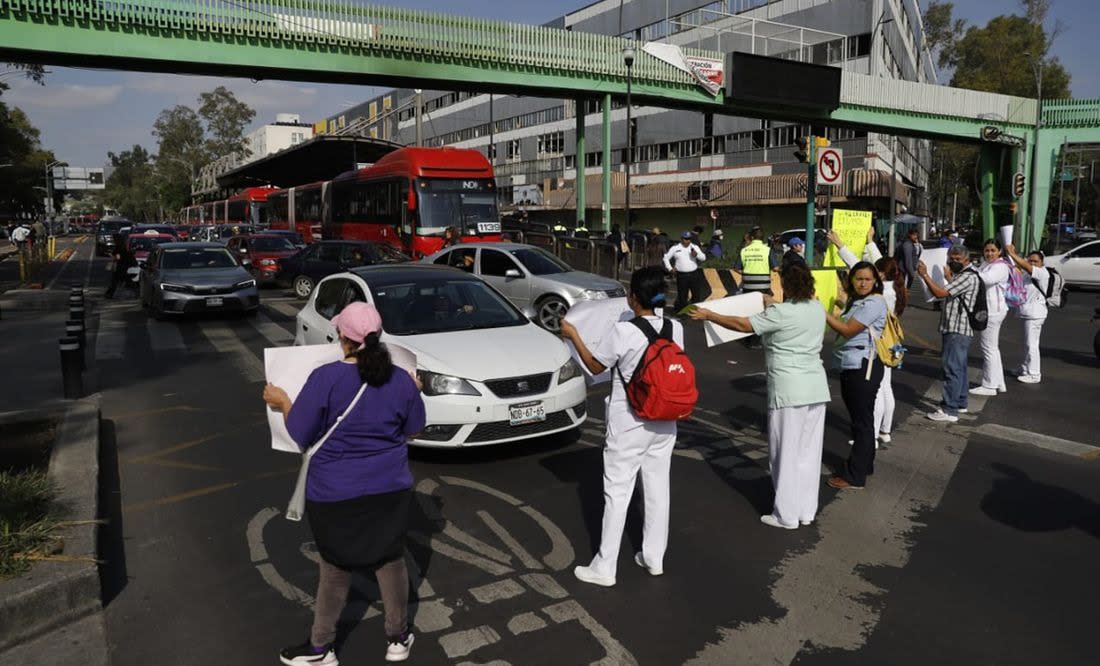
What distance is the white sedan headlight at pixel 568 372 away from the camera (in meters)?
6.97

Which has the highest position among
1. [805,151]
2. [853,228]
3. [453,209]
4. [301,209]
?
[805,151]

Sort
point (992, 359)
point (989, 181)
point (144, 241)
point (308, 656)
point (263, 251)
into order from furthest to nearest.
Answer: point (989, 181) → point (144, 241) → point (263, 251) → point (992, 359) → point (308, 656)

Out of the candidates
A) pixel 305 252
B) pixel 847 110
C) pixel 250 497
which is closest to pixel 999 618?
pixel 250 497

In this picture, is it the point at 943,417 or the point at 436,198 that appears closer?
the point at 943,417

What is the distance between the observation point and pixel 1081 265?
81.4ft

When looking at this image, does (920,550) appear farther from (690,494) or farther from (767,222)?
(767,222)

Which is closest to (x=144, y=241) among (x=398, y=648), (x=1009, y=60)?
(x=398, y=648)

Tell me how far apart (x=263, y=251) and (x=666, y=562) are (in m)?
21.6

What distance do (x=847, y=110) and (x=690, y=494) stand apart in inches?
1171

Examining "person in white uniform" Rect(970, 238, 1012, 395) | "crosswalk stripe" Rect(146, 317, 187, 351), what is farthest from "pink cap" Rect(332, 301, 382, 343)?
"crosswalk stripe" Rect(146, 317, 187, 351)

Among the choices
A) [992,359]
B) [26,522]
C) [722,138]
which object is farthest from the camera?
Answer: [722,138]

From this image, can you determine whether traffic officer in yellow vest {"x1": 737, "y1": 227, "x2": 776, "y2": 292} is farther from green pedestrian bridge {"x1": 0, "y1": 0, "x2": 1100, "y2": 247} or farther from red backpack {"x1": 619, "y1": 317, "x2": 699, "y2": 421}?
green pedestrian bridge {"x1": 0, "y1": 0, "x2": 1100, "y2": 247}

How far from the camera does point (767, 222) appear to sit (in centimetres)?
4206

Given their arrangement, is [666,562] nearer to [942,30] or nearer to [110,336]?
[110,336]
